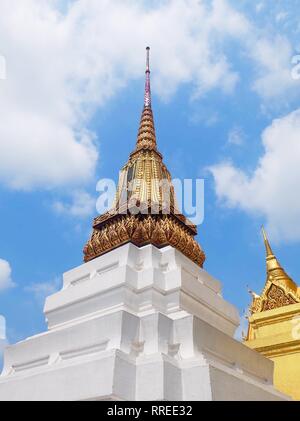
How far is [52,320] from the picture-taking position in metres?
8.30

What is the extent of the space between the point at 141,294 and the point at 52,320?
73.6 inches

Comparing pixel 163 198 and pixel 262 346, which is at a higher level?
pixel 163 198

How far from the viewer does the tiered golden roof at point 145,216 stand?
8812 millimetres

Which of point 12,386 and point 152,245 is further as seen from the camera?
point 152,245

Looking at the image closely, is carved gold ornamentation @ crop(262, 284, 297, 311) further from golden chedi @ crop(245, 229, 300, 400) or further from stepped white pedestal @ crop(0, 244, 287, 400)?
stepped white pedestal @ crop(0, 244, 287, 400)

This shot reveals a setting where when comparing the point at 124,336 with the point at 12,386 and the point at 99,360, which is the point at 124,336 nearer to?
the point at 99,360

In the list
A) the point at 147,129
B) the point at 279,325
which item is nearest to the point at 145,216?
the point at 147,129

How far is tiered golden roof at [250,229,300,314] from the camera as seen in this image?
11.4 meters

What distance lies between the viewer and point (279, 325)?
11.1 metres

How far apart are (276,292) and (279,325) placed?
914 millimetres

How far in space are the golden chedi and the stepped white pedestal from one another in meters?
2.26
